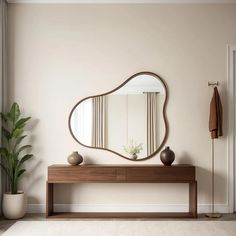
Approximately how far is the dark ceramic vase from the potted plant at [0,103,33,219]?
1.73 metres

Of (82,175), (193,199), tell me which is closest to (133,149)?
(82,175)

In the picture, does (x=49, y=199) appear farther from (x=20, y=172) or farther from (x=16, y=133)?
(x=16, y=133)

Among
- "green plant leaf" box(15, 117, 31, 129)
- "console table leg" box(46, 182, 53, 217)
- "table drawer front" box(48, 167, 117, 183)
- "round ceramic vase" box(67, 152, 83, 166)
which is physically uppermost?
"green plant leaf" box(15, 117, 31, 129)

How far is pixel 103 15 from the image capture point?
5.49 metres

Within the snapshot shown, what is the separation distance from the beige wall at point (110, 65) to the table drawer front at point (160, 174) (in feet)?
1.27

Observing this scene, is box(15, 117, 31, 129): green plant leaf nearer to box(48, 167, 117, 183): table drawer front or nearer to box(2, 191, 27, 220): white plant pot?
box(48, 167, 117, 183): table drawer front

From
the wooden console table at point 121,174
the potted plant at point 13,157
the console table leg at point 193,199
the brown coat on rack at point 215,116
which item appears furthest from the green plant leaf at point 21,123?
the brown coat on rack at point 215,116

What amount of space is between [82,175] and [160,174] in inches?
38.3

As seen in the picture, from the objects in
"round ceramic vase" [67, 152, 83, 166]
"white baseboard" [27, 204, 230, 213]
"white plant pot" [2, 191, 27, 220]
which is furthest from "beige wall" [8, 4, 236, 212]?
"white plant pot" [2, 191, 27, 220]

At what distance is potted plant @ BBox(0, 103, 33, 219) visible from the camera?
5.05 metres

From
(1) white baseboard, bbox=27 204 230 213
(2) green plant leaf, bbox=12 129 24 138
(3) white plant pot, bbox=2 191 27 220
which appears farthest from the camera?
(1) white baseboard, bbox=27 204 230 213

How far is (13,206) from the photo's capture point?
5.04 meters

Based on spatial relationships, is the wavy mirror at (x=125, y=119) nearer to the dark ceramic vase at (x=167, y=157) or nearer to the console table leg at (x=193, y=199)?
the dark ceramic vase at (x=167, y=157)

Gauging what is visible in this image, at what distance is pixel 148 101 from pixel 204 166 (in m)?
1.15
